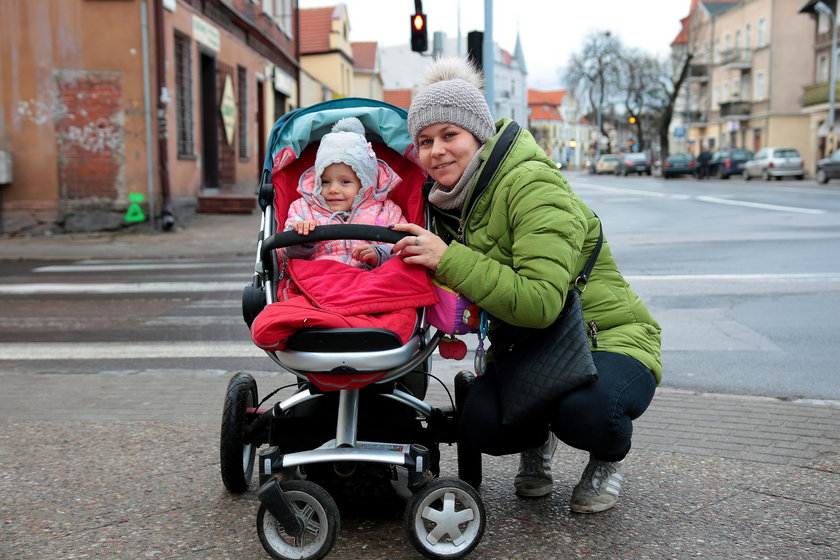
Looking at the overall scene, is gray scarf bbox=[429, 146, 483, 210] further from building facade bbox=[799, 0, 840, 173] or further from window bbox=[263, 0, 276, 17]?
building facade bbox=[799, 0, 840, 173]

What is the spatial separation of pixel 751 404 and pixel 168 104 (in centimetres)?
1471

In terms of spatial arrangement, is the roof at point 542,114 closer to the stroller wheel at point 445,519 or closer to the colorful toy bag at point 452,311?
the colorful toy bag at point 452,311

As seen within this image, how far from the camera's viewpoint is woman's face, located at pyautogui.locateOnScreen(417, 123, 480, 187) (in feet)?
10.1

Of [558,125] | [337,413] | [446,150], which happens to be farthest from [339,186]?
[558,125]

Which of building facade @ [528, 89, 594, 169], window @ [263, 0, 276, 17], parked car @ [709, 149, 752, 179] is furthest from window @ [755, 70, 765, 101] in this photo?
building facade @ [528, 89, 594, 169]

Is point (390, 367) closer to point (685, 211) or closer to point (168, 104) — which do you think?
point (168, 104)

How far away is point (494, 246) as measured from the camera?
9.93ft

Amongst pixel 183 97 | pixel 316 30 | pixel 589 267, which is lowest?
pixel 589 267

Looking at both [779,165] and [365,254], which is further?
[779,165]

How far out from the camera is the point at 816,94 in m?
51.2

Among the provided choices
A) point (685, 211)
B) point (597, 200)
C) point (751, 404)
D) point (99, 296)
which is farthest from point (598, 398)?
point (597, 200)

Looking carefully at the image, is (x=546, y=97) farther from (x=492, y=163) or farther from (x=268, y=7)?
(x=492, y=163)

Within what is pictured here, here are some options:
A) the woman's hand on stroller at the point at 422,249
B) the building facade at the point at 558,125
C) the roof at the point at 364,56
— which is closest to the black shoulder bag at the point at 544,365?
the woman's hand on stroller at the point at 422,249

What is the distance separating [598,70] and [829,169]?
48.4 meters
